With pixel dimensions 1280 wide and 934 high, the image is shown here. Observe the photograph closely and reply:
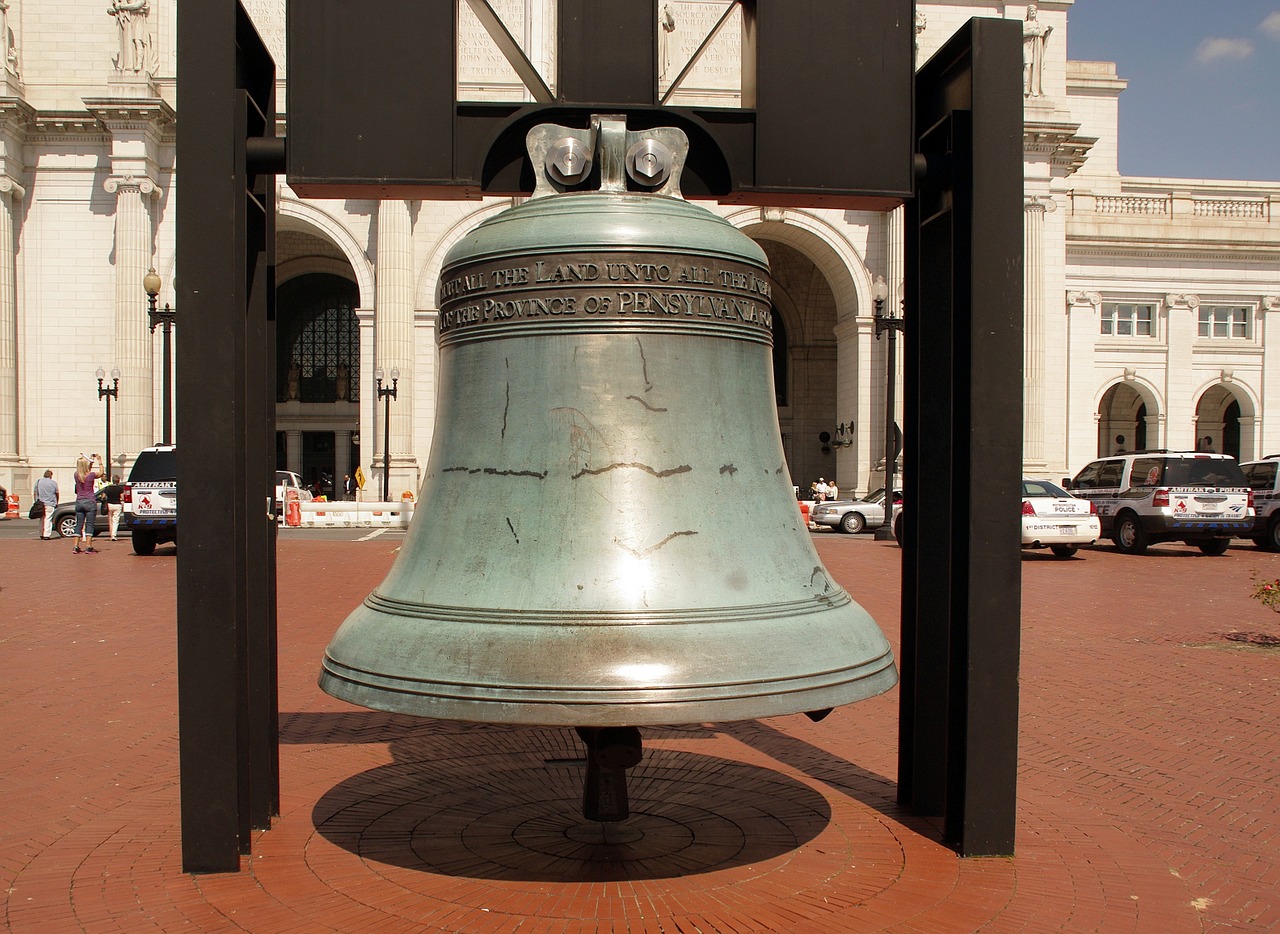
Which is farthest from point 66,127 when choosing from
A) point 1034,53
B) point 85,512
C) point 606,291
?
point 606,291

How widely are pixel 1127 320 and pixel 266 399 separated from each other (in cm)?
4535

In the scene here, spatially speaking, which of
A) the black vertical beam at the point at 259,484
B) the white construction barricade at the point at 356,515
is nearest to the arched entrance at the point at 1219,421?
the white construction barricade at the point at 356,515

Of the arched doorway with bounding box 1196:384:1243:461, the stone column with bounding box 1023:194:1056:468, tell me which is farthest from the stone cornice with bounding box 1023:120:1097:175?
the arched doorway with bounding box 1196:384:1243:461

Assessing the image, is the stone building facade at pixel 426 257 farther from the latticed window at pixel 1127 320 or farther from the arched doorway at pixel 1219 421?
the arched doorway at pixel 1219 421

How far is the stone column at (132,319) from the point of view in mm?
34938

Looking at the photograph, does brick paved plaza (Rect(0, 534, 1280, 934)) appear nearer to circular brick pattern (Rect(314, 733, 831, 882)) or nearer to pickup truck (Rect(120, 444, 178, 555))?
circular brick pattern (Rect(314, 733, 831, 882))

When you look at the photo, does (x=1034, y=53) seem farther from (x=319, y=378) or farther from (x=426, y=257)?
(x=319, y=378)

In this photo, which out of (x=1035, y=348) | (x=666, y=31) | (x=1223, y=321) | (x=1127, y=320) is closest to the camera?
(x=666, y=31)

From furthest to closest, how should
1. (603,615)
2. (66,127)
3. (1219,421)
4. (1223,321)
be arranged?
(1219,421), (1223,321), (66,127), (603,615)

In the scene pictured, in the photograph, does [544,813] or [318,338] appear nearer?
[544,813]

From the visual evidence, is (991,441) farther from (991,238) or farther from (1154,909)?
(1154,909)

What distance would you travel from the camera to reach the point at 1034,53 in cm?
3647

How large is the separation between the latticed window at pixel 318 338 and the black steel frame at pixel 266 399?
44.5 metres

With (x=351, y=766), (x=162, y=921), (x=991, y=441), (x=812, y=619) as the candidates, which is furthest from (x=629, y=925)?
(x=351, y=766)
